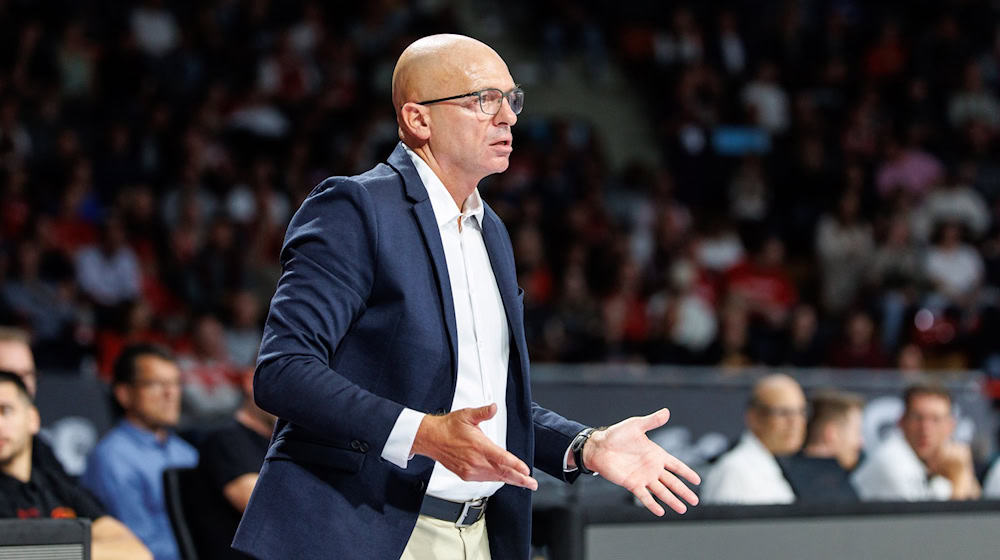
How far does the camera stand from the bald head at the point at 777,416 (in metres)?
6.45

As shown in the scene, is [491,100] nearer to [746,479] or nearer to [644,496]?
[644,496]

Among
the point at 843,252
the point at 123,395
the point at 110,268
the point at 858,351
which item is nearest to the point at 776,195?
the point at 843,252

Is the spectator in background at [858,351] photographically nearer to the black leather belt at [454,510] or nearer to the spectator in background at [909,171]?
the spectator in background at [909,171]

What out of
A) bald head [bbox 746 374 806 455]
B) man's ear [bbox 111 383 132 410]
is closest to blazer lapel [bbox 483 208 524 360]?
man's ear [bbox 111 383 132 410]

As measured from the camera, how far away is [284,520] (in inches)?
96.7

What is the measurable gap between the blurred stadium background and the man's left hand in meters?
5.07

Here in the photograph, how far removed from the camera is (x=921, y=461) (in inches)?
281

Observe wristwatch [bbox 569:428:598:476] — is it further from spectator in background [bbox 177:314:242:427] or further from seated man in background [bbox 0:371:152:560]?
spectator in background [bbox 177:314:242:427]

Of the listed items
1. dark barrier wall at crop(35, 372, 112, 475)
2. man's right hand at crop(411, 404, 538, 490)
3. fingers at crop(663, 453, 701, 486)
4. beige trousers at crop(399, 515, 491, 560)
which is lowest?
dark barrier wall at crop(35, 372, 112, 475)

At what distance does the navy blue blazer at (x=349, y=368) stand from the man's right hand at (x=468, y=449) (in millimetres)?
76

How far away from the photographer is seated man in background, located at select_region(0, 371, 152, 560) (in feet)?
14.6

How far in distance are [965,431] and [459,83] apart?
6775 mm

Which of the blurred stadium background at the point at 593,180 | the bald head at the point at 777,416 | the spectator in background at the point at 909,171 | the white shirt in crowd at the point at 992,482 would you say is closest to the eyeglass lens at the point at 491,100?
the bald head at the point at 777,416

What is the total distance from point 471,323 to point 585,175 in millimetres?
10173
